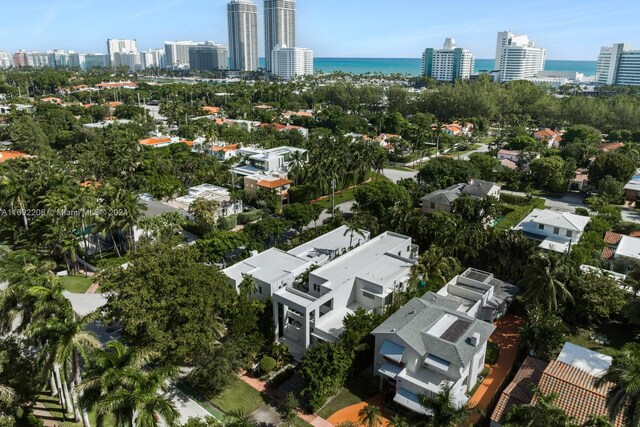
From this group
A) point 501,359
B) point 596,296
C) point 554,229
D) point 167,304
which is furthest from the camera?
point 554,229

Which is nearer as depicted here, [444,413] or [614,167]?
[444,413]

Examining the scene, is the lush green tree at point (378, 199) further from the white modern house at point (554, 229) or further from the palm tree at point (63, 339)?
the palm tree at point (63, 339)

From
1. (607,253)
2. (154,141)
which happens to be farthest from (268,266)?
(154,141)

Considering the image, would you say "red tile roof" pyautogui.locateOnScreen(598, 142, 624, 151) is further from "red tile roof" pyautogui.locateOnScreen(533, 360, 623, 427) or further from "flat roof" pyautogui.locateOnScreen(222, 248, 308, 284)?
"flat roof" pyautogui.locateOnScreen(222, 248, 308, 284)

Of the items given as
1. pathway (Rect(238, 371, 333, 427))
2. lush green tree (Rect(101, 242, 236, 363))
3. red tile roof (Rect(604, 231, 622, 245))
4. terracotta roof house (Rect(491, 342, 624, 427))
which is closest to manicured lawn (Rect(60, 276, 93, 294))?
lush green tree (Rect(101, 242, 236, 363))

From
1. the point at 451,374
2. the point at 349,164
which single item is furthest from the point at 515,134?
the point at 451,374

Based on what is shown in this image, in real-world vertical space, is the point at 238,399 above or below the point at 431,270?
below

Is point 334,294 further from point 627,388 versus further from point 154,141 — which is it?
point 154,141

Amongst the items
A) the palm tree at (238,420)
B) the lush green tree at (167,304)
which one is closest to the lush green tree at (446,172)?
the lush green tree at (167,304)
